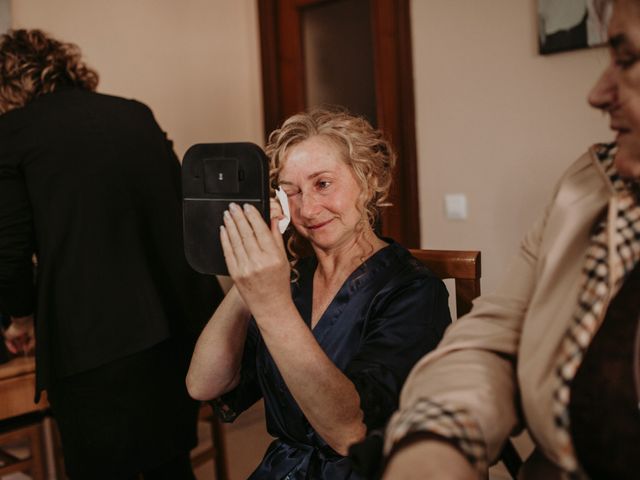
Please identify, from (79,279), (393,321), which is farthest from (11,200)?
(393,321)

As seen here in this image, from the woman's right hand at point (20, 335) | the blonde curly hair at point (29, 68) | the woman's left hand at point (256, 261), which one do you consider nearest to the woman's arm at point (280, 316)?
the woman's left hand at point (256, 261)

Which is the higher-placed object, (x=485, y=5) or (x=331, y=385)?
(x=485, y=5)

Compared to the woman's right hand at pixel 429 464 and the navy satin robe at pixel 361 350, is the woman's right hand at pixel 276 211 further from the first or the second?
the woman's right hand at pixel 429 464

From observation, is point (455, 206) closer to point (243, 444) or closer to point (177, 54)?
point (243, 444)

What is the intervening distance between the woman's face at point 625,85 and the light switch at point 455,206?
1812 millimetres

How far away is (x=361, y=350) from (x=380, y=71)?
194 centimetres

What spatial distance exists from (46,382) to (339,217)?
35.4 inches

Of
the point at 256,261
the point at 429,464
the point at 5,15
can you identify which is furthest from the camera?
the point at 5,15

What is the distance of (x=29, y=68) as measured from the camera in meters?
1.60

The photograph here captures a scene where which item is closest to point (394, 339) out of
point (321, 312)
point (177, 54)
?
point (321, 312)

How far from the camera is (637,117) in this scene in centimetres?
65

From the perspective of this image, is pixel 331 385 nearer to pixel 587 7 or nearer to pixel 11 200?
pixel 11 200

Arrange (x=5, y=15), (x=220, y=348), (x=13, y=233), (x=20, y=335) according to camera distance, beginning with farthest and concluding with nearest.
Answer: (x=5, y=15)
(x=20, y=335)
(x=13, y=233)
(x=220, y=348)

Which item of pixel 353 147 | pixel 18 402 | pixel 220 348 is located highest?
pixel 353 147
